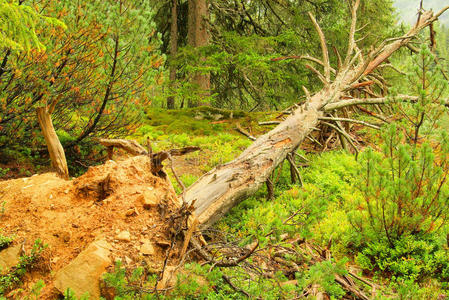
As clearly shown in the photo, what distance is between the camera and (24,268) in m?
2.41

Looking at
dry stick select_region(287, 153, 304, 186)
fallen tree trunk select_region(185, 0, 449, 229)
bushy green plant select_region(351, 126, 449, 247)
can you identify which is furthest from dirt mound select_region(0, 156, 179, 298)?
dry stick select_region(287, 153, 304, 186)

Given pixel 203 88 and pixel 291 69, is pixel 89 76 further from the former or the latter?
pixel 291 69

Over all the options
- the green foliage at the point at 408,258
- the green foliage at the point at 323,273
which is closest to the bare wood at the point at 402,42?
the green foliage at the point at 408,258

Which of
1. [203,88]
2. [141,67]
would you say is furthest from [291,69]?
[141,67]

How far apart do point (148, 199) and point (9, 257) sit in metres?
1.13

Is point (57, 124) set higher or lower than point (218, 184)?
higher

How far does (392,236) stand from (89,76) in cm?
477

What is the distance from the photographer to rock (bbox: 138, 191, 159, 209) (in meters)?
2.91

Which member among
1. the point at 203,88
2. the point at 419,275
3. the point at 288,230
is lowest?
the point at 419,275

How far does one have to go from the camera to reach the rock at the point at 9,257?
243 cm

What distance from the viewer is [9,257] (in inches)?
97.1

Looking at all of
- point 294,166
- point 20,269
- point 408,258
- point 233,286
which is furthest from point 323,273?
point 294,166

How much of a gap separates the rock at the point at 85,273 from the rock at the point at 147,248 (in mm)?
271

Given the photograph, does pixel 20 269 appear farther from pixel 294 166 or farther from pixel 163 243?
pixel 294 166
